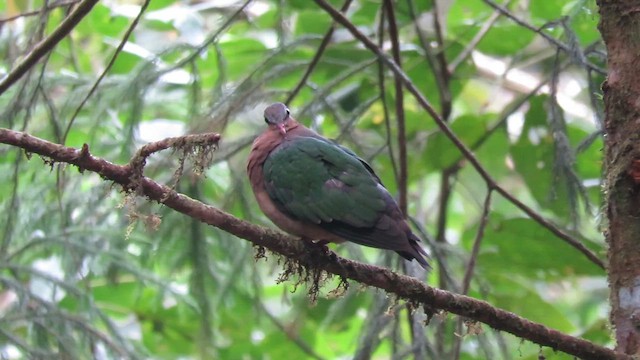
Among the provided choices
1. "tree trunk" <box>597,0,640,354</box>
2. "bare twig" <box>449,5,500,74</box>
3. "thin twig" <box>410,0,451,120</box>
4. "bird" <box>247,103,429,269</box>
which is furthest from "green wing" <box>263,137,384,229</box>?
"bare twig" <box>449,5,500,74</box>

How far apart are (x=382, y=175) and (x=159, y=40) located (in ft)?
6.72

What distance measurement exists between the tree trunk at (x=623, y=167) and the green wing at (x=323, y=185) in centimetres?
65

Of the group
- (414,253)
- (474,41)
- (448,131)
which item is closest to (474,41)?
(474,41)

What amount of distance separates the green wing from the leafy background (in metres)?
0.35

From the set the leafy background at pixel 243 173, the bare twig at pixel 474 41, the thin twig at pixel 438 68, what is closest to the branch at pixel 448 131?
the leafy background at pixel 243 173

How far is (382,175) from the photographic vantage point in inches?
161

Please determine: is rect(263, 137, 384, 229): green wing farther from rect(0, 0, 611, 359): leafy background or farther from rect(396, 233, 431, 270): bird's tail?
rect(0, 0, 611, 359): leafy background

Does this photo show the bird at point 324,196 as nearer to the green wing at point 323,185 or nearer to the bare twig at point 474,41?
the green wing at point 323,185

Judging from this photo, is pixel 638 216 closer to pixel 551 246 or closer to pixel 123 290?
pixel 551 246

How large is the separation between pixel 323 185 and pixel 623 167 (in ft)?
2.88

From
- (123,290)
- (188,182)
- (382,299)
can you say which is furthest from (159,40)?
(382,299)

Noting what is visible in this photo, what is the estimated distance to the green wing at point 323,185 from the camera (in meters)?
2.57

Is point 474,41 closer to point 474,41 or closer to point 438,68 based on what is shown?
point 474,41

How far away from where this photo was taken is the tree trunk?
88.8 inches
